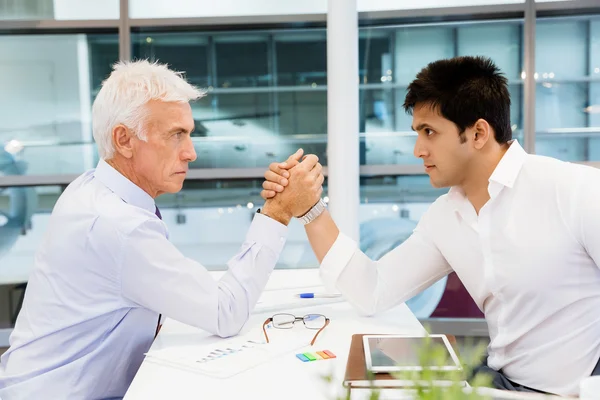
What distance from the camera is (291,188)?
6.02 feet

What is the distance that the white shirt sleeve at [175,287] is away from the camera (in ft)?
4.71

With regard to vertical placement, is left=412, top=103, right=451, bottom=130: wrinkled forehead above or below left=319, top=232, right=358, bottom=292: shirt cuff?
above

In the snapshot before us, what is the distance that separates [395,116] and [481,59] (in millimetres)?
2146

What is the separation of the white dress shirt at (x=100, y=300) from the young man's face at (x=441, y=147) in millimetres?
653

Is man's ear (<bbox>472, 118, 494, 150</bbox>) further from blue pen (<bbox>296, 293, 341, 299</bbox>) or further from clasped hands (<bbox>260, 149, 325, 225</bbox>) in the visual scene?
blue pen (<bbox>296, 293, 341, 299</bbox>)

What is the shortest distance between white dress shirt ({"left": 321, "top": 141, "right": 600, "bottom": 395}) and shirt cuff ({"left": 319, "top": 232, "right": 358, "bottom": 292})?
3 cm

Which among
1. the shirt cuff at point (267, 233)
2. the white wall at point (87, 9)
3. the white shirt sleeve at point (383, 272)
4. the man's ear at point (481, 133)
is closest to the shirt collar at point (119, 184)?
the shirt cuff at point (267, 233)

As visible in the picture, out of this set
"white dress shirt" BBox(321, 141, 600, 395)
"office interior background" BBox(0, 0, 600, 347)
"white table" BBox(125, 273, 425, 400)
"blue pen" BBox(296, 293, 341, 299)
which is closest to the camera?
"white table" BBox(125, 273, 425, 400)

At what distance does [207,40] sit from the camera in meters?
3.96

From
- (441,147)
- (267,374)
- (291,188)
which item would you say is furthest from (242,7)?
(267,374)

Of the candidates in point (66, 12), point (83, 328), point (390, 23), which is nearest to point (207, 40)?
point (66, 12)

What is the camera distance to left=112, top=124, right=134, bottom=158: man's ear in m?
1.58

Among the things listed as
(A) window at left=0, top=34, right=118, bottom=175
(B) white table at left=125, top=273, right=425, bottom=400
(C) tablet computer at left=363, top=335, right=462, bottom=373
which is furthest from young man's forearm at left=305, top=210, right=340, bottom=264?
(A) window at left=0, top=34, right=118, bottom=175

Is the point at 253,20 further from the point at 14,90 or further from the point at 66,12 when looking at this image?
the point at 14,90
